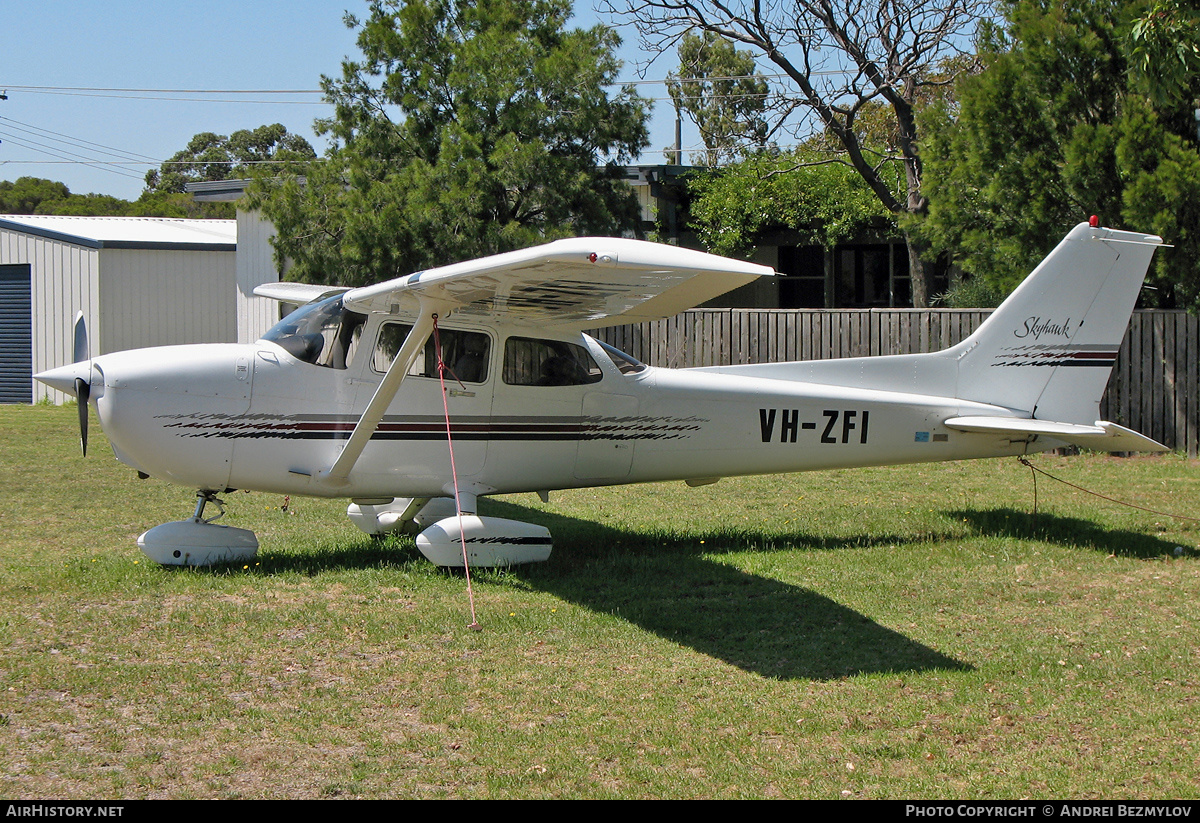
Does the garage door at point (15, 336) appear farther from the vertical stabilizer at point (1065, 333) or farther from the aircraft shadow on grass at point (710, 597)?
the vertical stabilizer at point (1065, 333)

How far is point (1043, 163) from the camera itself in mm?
14164

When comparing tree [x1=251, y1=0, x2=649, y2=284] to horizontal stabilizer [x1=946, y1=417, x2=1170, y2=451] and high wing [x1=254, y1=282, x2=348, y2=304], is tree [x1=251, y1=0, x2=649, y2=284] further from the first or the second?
horizontal stabilizer [x1=946, y1=417, x2=1170, y2=451]

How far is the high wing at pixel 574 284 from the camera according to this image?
5.71 metres

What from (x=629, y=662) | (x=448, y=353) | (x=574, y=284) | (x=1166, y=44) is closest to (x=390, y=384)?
(x=448, y=353)

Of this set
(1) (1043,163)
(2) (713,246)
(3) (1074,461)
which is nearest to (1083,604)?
(3) (1074,461)

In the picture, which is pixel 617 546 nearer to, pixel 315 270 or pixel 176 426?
pixel 176 426

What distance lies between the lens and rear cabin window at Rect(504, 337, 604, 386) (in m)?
8.42

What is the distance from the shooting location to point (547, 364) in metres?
8.55

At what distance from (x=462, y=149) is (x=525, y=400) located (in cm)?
947

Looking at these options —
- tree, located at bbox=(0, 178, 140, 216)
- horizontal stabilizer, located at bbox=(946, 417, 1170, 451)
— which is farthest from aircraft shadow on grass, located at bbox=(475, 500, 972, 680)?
tree, located at bbox=(0, 178, 140, 216)

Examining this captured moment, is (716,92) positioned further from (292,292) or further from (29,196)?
(29,196)

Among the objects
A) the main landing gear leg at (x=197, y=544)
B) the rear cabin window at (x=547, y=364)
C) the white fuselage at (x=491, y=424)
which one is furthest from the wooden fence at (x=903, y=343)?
the main landing gear leg at (x=197, y=544)
